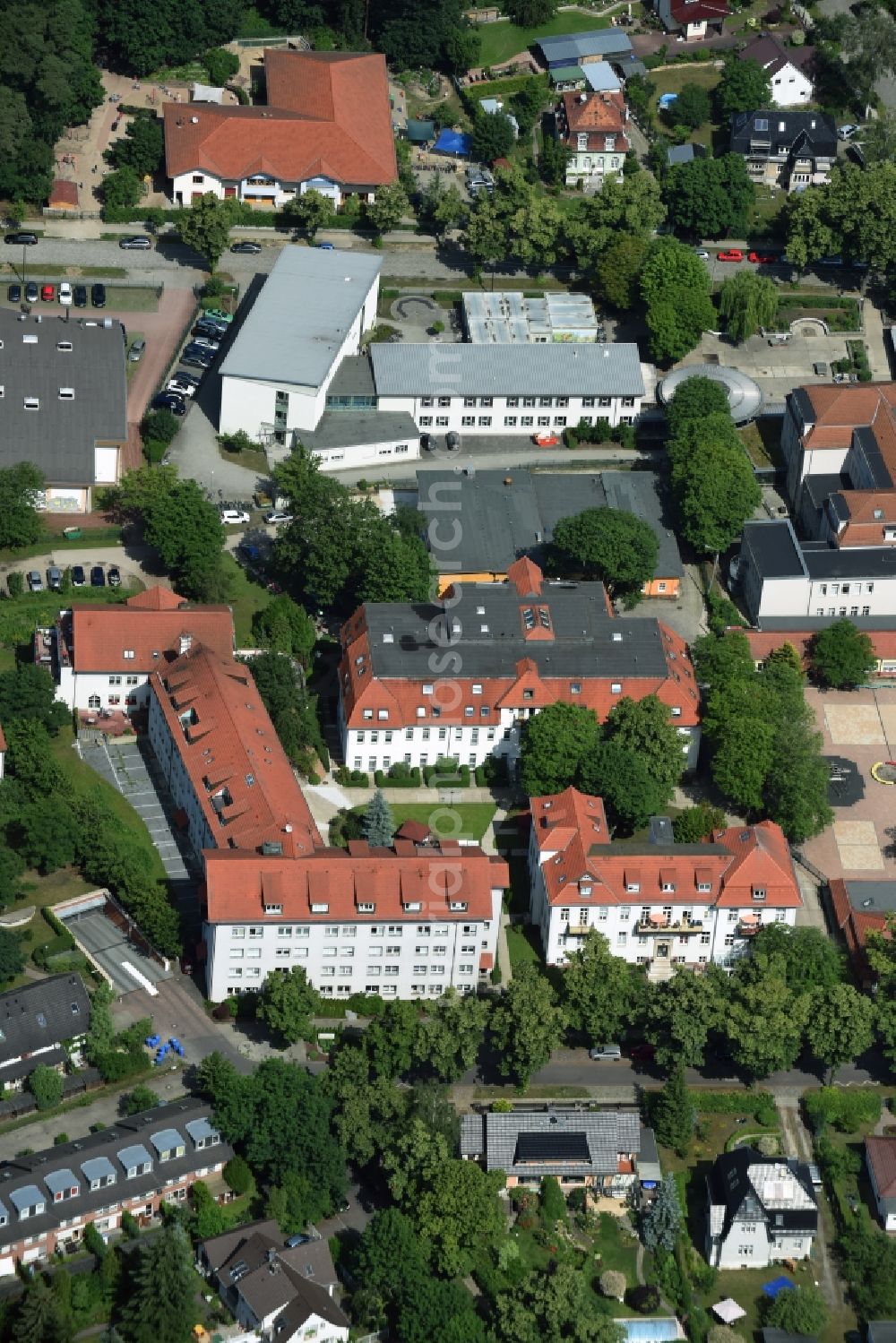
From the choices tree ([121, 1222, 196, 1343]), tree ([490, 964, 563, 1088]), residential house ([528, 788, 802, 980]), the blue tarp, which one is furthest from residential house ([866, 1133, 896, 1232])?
tree ([121, 1222, 196, 1343])

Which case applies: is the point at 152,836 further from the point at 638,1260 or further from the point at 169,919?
the point at 638,1260

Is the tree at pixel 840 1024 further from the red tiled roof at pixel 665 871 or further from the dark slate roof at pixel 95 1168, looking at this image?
the dark slate roof at pixel 95 1168

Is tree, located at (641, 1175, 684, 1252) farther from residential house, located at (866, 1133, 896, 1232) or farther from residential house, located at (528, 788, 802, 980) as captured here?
residential house, located at (528, 788, 802, 980)

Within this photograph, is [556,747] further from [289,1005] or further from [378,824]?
[289,1005]

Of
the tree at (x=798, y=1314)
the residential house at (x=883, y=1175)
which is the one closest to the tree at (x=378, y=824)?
the residential house at (x=883, y=1175)

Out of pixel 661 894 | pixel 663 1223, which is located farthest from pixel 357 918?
pixel 663 1223

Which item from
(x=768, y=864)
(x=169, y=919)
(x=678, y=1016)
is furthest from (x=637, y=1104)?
(x=169, y=919)
